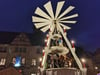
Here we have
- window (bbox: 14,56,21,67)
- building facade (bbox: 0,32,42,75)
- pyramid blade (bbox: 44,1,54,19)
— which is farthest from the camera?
building facade (bbox: 0,32,42,75)

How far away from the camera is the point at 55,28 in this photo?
1545 cm

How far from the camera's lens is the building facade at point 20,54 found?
37812mm

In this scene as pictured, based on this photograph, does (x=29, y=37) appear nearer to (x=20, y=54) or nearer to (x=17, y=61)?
(x=20, y=54)

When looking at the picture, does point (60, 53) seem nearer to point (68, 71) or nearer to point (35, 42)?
point (68, 71)

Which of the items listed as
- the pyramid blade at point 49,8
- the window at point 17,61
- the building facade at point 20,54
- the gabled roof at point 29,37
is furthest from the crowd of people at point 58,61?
the gabled roof at point 29,37

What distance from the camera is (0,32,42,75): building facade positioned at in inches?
1489

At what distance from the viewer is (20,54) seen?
38688mm

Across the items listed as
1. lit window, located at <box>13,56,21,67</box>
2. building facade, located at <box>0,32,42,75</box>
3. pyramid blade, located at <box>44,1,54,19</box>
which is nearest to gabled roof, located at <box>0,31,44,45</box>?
building facade, located at <box>0,32,42,75</box>

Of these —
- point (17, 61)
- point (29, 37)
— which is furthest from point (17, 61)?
point (29, 37)

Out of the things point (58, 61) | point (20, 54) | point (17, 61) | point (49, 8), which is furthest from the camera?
point (20, 54)

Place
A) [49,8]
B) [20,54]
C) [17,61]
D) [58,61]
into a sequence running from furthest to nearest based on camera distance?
[20,54]
[17,61]
[49,8]
[58,61]

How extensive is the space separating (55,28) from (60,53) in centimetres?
247

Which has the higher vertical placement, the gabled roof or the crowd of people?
the gabled roof

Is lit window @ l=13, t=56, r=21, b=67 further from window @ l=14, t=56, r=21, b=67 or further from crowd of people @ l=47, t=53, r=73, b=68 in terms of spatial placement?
crowd of people @ l=47, t=53, r=73, b=68
